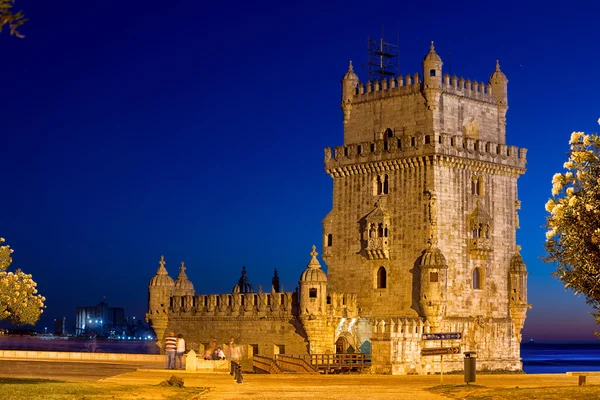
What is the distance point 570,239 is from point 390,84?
1236 inches

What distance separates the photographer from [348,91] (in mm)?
66500

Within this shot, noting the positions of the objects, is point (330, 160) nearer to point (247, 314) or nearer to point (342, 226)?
point (342, 226)

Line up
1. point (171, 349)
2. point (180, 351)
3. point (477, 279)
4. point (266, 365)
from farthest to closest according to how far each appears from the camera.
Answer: point (477, 279)
point (266, 365)
point (180, 351)
point (171, 349)

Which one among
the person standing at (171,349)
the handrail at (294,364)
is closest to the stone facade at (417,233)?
the handrail at (294,364)

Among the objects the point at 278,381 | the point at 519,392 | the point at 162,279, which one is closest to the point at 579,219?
the point at 519,392

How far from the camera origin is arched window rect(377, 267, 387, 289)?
62938 millimetres

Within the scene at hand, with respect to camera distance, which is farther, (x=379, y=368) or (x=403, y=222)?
(x=403, y=222)

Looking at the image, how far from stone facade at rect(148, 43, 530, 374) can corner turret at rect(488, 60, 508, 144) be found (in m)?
0.06

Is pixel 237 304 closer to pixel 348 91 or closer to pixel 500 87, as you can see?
pixel 348 91

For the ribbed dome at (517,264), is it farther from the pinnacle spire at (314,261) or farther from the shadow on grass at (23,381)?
the shadow on grass at (23,381)

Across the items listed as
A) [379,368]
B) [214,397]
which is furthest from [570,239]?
[379,368]

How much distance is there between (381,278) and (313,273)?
4.27 meters

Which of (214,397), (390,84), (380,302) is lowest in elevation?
(214,397)

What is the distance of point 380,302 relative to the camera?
6262 cm
